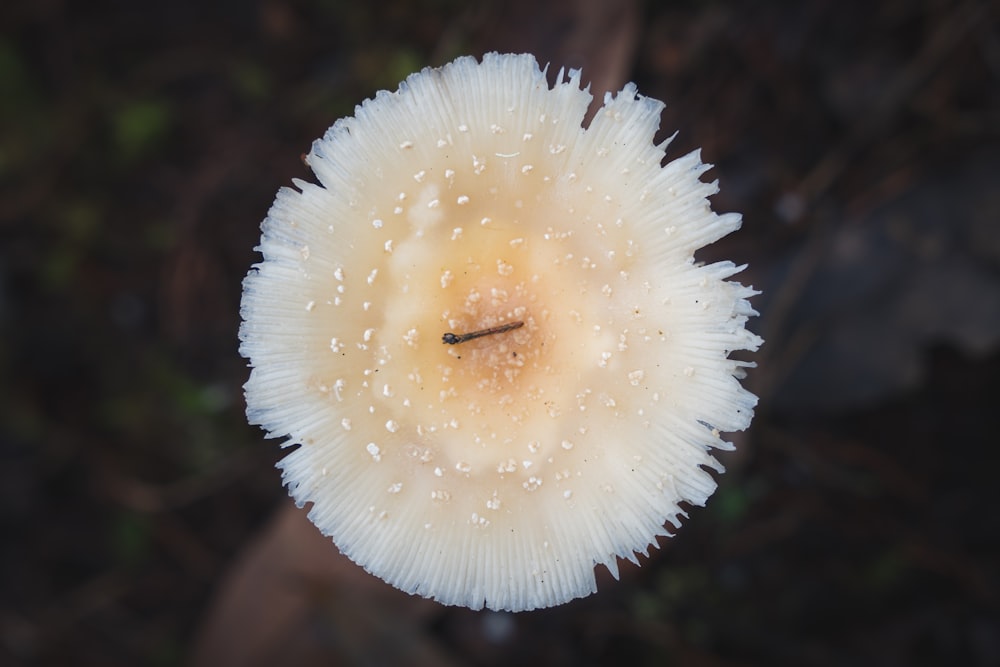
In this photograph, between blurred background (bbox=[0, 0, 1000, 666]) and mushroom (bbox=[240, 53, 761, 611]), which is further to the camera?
blurred background (bbox=[0, 0, 1000, 666])

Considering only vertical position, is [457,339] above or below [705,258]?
below

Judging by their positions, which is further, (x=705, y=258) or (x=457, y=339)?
(x=705, y=258)

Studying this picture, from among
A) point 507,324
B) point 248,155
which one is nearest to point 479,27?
point 248,155

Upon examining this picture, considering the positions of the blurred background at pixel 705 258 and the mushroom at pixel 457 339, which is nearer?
the mushroom at pixel 457 339

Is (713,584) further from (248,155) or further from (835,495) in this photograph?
(248,155)
